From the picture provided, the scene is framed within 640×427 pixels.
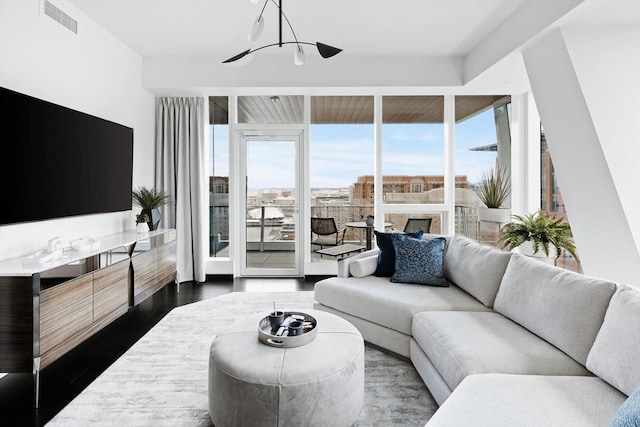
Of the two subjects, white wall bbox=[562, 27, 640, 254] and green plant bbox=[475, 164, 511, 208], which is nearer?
white wall bbox=[562, 27, 640, 254]

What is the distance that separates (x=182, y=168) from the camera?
4.58 metres

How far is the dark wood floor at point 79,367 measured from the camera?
1897mm

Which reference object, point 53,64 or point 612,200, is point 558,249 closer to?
point 612,200

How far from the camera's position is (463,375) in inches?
63.3

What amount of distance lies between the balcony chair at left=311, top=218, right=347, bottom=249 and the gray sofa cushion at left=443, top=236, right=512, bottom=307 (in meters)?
2.19

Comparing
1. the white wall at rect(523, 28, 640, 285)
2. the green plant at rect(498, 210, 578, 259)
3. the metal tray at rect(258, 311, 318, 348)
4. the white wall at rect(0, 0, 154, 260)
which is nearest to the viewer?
the metal tray at rect(258, 311, 318, 348)

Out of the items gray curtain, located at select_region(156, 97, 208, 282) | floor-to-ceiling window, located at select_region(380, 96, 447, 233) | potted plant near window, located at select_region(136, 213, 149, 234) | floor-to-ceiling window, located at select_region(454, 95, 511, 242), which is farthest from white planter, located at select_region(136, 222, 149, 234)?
floor-to-ceiling window, located at select_region(454, 95, 511, 242)

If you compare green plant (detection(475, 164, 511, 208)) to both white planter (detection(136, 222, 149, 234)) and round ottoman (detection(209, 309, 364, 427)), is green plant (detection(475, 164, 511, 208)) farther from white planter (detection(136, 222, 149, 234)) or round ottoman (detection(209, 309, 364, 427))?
white planter (detection(136, 222, 149, 234))

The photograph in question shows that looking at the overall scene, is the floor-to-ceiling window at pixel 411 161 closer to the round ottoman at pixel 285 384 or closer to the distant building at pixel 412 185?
the distant building at pixel 412 185

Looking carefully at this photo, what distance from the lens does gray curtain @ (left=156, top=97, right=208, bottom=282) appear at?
4594mm

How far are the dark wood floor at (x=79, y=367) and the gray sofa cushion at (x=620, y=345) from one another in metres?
2.58

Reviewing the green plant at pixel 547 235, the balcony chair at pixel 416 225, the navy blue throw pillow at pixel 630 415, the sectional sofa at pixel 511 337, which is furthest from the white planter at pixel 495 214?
the navy blue throw pillow at pixel 630 415

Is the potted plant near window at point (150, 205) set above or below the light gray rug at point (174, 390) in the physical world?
above

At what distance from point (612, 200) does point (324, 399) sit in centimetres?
242
